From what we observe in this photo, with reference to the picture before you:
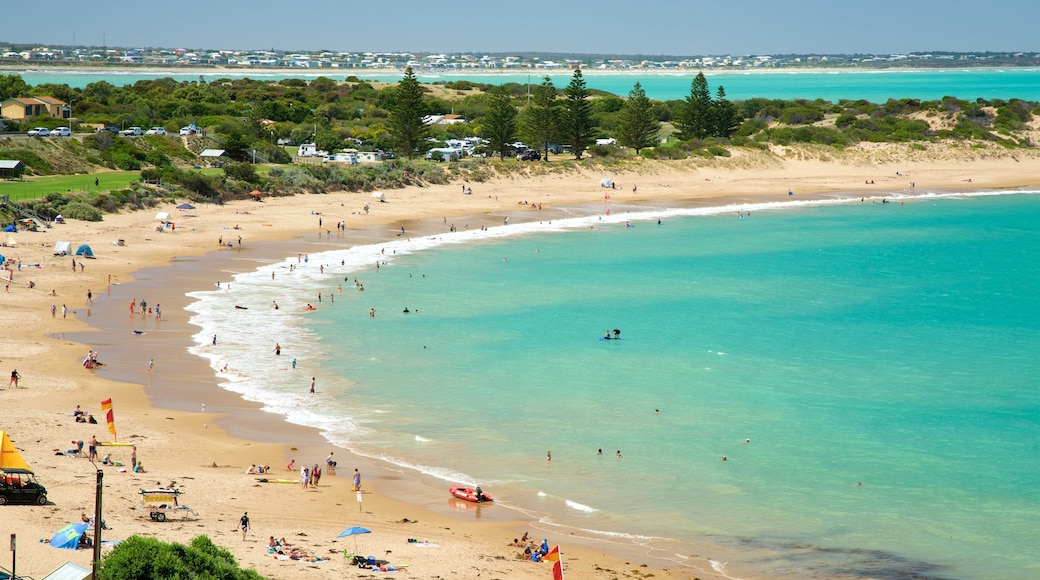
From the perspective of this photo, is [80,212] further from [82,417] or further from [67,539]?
[67,539]

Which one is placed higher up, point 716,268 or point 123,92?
point 123,92

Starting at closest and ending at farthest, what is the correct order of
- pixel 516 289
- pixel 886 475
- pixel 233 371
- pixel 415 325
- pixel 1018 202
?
pixel 886 475, pixel 233 371, pixel 415 325, pixel 516 289, pixel 1018 202

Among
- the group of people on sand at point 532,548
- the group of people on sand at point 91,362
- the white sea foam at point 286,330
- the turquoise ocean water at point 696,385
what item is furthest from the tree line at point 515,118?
the group of people on sand at point 532,548

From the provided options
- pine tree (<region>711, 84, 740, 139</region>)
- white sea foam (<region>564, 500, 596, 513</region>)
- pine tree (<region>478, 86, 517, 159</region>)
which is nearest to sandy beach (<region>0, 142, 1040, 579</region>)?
white sea foam (<region>564, 500, 596, 513</region>)

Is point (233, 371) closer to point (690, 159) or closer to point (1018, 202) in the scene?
point (690, 159)

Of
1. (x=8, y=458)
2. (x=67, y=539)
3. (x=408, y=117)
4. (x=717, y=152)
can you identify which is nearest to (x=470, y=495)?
(x=67, y=539)

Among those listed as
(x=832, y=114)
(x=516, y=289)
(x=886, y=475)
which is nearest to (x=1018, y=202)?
(x=832, y=114)

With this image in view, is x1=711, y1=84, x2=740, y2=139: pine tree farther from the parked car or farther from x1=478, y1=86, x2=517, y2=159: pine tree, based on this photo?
the parked car
